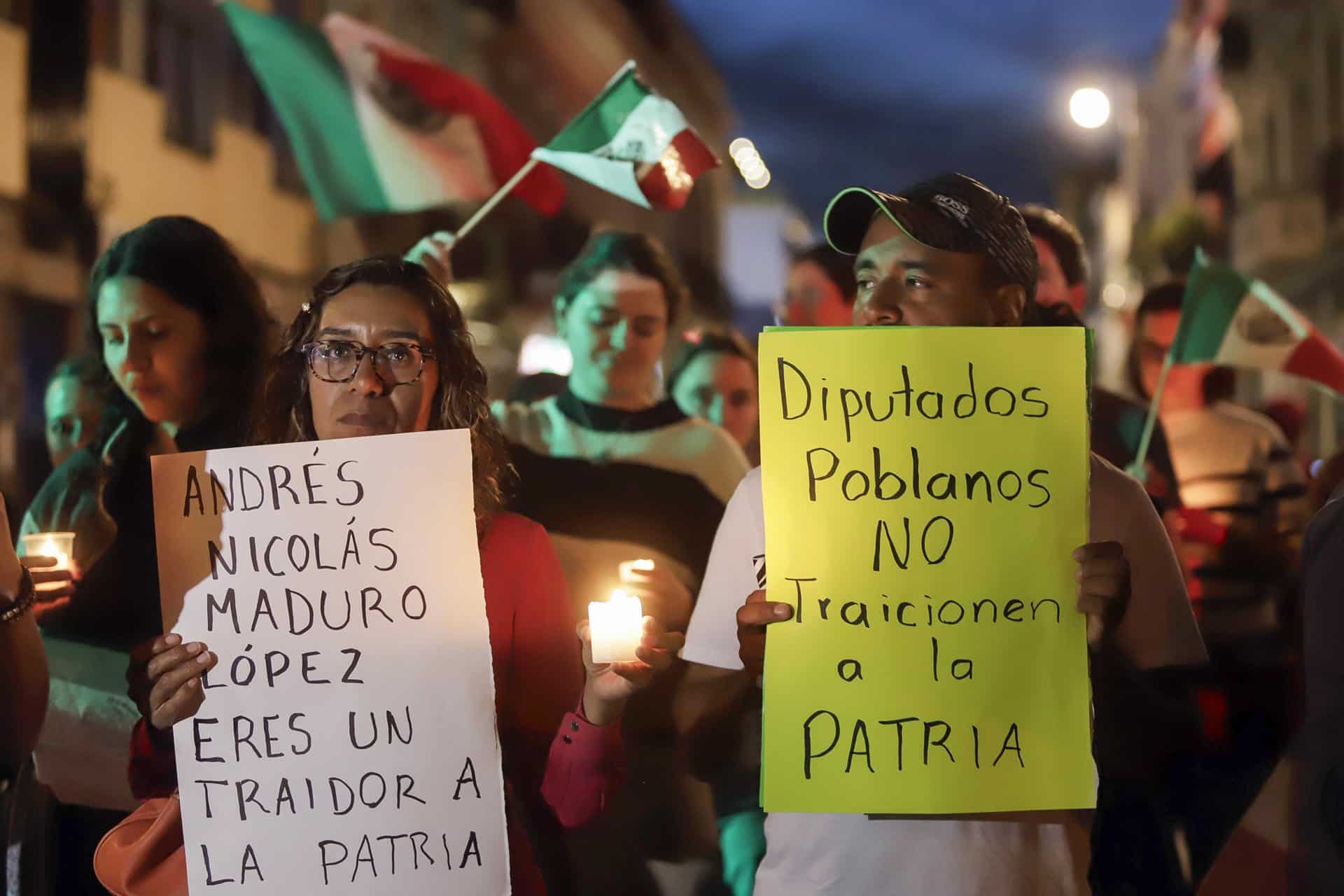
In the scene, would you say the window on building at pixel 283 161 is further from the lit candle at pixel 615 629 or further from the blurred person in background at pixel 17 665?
the lit candle at pixel 615 629

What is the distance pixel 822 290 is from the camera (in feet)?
12.3

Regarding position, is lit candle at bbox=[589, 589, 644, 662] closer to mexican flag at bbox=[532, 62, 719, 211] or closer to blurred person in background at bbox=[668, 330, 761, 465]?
mexican flag at bbox=[532, 62, 719, 211]

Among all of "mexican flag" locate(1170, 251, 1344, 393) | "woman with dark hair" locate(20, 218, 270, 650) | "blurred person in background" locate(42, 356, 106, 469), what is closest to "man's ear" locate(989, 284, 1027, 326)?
"woman with dark hair" locate(20, 218, 270, 650)

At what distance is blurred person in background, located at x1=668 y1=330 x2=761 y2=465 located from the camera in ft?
14.0

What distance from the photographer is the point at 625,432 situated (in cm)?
334

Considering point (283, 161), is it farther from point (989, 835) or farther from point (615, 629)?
point (989, 835)

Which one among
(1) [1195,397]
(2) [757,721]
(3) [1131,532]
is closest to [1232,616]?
(1) [1195,397]

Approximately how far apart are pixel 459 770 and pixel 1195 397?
3064 millimetres

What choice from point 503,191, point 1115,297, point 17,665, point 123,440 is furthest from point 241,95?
point 1115,297

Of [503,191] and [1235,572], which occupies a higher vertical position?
[503,191]

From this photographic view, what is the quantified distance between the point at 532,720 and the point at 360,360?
60 centimetres

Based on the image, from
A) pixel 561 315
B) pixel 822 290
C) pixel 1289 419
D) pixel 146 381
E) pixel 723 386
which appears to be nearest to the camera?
pixel 146 381

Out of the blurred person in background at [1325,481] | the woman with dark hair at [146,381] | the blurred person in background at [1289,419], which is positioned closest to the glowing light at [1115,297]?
the blurred person in background at [1289,419]

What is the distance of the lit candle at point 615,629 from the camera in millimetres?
1784
